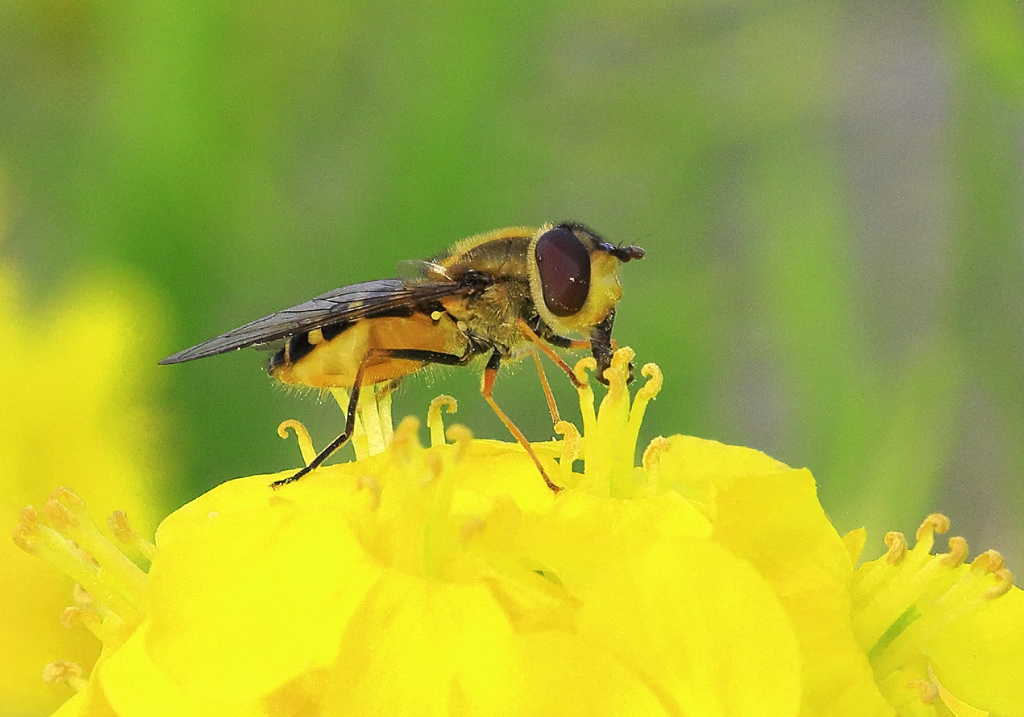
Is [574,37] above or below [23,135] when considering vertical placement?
above

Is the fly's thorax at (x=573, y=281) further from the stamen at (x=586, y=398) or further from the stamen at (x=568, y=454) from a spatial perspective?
the stamen at (x=568, y=454)

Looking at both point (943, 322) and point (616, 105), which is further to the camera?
point (616, 105)

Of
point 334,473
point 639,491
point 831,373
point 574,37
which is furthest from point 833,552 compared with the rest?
point 574,37

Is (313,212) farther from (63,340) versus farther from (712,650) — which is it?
(712,650)

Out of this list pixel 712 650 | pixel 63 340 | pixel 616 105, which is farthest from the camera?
pixel 616 105

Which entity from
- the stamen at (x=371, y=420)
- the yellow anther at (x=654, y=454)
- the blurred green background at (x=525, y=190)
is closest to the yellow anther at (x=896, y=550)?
the yellow anther at (x=654, y=454)

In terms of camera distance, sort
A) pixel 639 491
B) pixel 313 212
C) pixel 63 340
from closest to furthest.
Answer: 1. pixel 639 491
2. pixel 63 340
3. pixel 313 212
